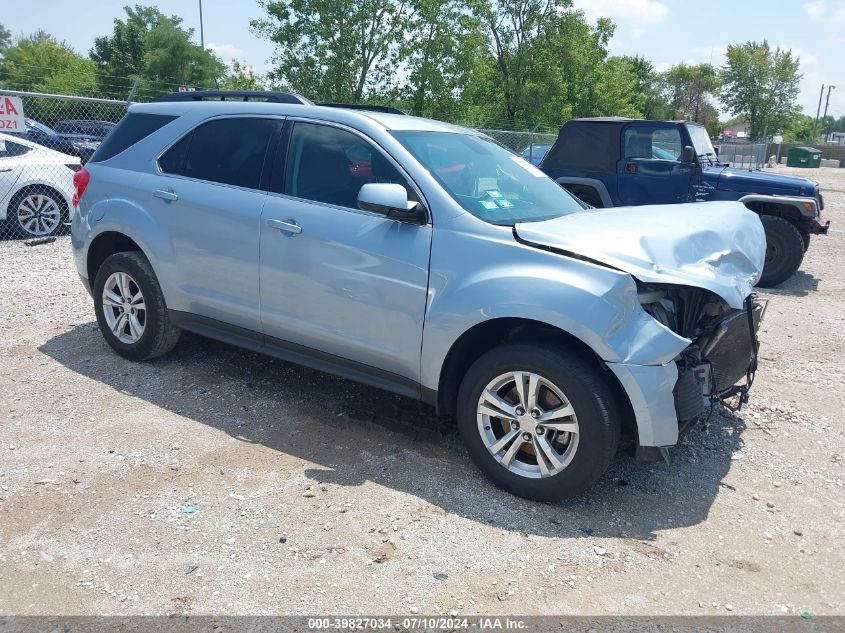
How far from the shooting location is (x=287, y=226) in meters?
4.24

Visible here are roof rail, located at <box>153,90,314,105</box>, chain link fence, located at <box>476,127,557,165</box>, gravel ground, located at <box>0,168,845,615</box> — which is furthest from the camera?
chain link fence, located at <box>476,127,557,165</box>

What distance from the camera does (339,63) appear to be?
20.8 m

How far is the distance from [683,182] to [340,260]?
6.43m

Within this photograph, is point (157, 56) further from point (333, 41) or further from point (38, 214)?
point (38, 214)

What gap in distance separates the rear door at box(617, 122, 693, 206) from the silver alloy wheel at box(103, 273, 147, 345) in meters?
6.44

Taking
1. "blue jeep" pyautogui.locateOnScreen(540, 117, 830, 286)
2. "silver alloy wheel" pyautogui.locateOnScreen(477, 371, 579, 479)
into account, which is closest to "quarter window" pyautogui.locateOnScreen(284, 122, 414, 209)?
"silver alloy wheel" pyautogui.locateOnScreen(477, 371, 579, 479)

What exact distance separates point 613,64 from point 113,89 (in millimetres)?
24662

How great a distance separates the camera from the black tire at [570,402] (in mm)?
3332

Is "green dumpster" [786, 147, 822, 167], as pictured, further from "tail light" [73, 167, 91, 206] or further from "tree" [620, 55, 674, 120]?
"tail light" [73, 167, 91, 206]

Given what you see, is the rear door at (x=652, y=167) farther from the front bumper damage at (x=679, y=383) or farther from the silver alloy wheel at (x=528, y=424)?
the silver alloy wheel at (x=528, y=424)

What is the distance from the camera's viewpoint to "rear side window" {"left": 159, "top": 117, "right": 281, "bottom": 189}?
4555 mm

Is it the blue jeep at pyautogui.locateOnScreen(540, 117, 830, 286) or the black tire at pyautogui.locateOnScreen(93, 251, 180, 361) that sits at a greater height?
the blue jeep at pyautogui.locateOnScreen(540, 117, 830, 286)

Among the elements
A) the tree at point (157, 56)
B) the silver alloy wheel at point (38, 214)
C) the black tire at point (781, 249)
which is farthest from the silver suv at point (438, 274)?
the tree at point (157, 56)

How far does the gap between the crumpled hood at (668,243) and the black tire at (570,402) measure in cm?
52
